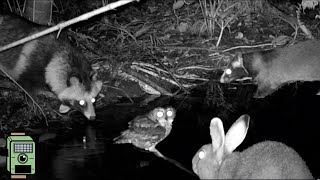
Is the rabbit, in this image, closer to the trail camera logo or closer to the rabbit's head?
the rabbit's head

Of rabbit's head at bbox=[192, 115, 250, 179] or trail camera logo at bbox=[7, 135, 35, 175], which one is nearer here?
rabbit's head at bbox=[192, 115, 250, 179]

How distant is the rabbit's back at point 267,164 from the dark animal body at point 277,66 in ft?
14.1

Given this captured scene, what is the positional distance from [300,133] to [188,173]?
1698mm

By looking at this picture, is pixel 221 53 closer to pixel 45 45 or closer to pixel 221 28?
pixel 221 28

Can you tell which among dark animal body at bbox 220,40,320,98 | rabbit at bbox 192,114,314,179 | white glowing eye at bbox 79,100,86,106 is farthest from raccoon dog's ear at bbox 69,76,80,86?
rabbit at bbox 192,114,314,179

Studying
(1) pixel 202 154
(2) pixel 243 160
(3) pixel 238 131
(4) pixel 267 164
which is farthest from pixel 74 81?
(4) pixel 267 164

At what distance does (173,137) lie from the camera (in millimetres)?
6613

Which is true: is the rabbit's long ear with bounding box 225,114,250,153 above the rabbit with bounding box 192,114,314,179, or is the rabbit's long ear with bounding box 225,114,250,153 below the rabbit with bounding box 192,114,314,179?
above

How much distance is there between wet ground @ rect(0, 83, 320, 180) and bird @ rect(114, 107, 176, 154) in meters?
0.10

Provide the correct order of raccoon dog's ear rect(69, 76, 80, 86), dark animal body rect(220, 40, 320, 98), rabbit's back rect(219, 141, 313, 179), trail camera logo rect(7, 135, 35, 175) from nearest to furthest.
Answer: rabbit's back rect(219, 141, 313, 179), trail camera logo rect(7, 135, 35, 175), raccoon dog's ear rect(69, 76, 80, 86), dark animal body rect(220, 40, 320, 98)

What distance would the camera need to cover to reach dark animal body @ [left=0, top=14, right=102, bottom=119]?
26.0 feet

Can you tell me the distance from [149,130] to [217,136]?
5.86 ft

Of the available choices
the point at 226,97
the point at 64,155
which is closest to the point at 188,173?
the point at 64,155

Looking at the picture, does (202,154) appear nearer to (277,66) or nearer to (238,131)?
(238,131)
